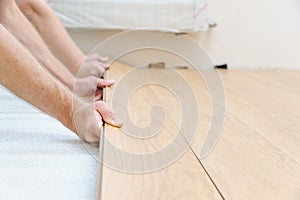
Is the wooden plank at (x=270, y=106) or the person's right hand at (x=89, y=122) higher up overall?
the person's right hand at (x=89, y=122)

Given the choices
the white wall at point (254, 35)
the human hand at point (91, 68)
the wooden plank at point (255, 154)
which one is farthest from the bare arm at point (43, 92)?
the white wall at point (254, 35)

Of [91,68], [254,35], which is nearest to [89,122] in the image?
[91,68]

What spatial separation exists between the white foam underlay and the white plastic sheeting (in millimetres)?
1399

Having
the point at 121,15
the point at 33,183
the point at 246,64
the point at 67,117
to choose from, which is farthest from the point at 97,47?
the point at 33,183

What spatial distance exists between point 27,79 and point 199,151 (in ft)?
1.32

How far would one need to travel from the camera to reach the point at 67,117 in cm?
102

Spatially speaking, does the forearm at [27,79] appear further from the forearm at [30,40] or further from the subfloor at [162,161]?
the forearm at [30,40]

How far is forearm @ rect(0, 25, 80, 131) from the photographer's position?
92cm

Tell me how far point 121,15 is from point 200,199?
2.07 m

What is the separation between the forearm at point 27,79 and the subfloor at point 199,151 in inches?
5.4

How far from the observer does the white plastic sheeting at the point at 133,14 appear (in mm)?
2549

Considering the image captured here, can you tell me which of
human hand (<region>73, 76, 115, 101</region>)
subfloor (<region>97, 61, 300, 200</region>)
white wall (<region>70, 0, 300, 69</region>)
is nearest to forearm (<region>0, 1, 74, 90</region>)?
human hand (<region>73, 76, 115, 101</region>)

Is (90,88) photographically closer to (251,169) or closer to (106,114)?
(106,114)

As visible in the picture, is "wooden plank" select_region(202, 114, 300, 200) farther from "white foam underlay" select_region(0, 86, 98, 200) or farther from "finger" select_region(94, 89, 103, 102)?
"finger" select_region(94, 89, 103, 102)
